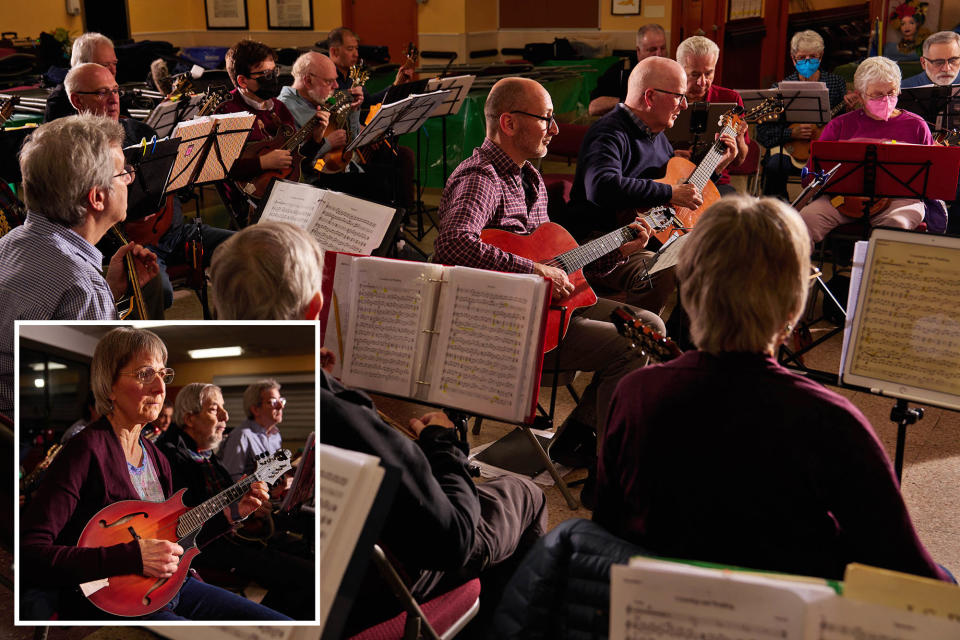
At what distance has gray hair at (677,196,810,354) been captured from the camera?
156 cm

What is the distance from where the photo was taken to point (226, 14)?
13.5 m

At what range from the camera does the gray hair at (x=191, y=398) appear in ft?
3.68

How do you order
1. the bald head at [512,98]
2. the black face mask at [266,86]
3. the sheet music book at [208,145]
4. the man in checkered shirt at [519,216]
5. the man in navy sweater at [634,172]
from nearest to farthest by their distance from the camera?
the man in checkered shirt at [519,216] < the bald head at [512,98] < the man in navy sweater at [634,172] < the sheet music book at [208,145] < the black face mask at [266,86]

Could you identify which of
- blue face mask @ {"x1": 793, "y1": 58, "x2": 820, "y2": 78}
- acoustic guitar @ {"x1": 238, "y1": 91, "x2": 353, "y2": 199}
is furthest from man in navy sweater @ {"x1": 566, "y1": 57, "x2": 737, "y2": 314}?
blue face mask @ {"x1": 793, "y1": 58, "x2": 820, "y2": 78}

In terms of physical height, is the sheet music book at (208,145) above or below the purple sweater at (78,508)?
above

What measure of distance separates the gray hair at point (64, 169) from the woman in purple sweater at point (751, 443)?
1.38 m

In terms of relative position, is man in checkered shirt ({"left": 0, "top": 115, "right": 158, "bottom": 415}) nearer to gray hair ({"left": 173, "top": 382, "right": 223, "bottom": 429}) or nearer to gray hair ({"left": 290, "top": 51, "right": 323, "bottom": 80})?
gray hair ({"left": 173, "top": 382, "right": 223, "bottom": 429})

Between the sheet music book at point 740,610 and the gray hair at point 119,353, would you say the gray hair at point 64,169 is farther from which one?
the sheet music book at point 740,610

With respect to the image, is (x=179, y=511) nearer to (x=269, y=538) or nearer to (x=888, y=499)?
(x=269, y=538)

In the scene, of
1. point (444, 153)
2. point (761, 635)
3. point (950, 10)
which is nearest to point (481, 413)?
point (761, 635)

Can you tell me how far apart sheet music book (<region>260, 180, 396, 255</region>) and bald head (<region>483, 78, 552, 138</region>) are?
2.14 ft

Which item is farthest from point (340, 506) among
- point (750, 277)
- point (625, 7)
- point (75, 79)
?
point (625, 7)

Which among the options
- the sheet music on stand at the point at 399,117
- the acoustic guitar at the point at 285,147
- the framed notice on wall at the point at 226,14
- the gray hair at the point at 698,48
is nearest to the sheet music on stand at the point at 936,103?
the gray hair at the point at 698,48

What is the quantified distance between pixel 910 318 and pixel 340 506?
5.40 ft
